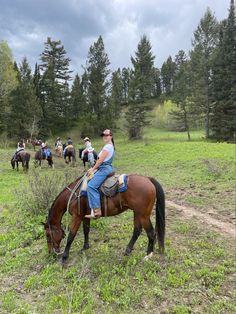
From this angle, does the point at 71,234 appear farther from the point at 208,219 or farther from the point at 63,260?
the point at 208,219

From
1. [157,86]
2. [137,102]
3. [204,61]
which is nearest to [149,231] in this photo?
[137,102]

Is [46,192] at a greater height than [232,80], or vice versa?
[232,80]

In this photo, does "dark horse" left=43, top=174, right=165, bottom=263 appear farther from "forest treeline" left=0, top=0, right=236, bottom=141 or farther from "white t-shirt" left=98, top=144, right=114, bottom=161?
"forest treeline" left=0, top=0, right=236, bottom=141

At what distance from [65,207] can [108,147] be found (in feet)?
5.31

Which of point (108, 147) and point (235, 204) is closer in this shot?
point (108, 147)

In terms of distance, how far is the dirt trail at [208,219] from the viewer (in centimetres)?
866

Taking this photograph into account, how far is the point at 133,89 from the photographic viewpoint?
1687 inches

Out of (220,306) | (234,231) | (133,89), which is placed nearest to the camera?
(220,306)

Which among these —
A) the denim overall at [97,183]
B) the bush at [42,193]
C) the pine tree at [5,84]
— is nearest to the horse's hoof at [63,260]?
the denim overall at [97,183]

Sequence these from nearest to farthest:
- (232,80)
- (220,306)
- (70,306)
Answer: (70,306), (220,306), (232,80)

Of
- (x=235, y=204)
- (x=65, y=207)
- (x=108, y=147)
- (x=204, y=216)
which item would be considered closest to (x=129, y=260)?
(x=65, y=207)

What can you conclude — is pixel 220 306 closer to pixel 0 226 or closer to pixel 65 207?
pixel 65 207

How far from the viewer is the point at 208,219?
31.2 feet

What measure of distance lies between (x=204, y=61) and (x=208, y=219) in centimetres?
3688
